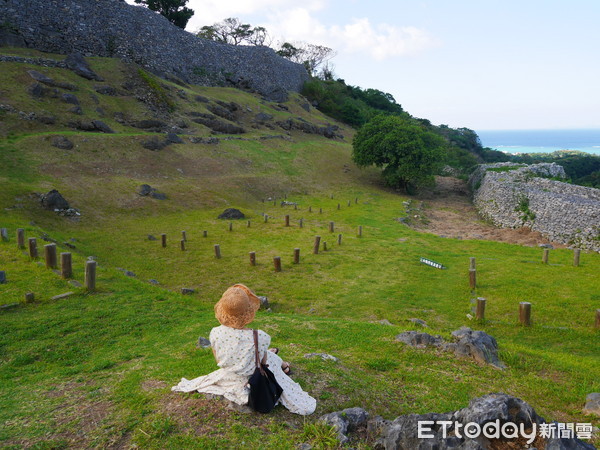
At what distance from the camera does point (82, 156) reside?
30.1m

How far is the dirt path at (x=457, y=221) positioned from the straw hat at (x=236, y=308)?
2388 centimetres

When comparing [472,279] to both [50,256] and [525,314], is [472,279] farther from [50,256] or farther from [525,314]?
[50,256]

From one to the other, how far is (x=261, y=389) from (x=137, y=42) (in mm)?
58773

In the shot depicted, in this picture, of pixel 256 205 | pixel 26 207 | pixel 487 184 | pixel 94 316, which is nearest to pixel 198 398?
pixel 94 316

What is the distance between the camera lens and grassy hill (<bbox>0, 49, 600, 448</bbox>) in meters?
6.28

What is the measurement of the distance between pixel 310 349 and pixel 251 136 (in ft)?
138

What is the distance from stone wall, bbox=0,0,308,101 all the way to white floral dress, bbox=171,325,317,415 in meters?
50.1

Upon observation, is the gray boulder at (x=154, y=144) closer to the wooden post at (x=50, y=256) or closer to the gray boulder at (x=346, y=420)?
the wooden post at (x=50, y=256)

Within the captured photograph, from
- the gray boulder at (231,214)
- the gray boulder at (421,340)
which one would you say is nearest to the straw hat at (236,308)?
the gray boulder at (421,340)

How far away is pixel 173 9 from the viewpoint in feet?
209

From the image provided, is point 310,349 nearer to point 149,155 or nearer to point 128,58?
point 149,155

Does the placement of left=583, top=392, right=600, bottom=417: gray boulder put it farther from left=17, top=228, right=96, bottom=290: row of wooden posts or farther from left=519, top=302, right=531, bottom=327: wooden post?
left=17, top=228, right=96, bottom=290: row of wooden posts

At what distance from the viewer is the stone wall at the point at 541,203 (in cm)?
2531

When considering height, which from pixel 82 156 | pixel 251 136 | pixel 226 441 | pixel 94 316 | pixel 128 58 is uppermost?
pixel 128 58
